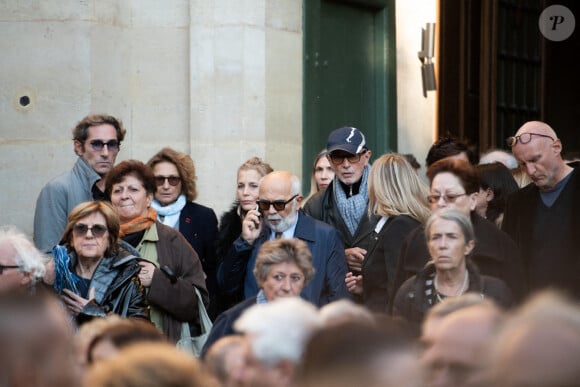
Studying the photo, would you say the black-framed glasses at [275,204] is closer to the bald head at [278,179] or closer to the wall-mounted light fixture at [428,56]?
the bald head at [278,179]

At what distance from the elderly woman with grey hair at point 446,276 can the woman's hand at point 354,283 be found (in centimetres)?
112

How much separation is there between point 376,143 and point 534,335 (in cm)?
1034

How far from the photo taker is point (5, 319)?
4.39 m

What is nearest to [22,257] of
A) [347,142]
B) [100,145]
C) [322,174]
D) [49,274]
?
[49,274]

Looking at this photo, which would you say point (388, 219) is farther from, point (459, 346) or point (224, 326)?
point (459, 346)

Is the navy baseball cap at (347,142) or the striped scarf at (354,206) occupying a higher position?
the navy baseball cap at (347,142)

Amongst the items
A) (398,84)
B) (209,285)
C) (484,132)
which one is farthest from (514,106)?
(209,285)

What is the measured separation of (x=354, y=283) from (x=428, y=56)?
5.23m

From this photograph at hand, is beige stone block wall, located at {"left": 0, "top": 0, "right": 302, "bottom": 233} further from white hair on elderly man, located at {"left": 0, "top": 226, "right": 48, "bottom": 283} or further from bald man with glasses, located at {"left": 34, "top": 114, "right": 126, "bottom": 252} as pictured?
white hair on elderly man, located at {"left": 0, "top": 226, "right": 48, "bottom": 283}

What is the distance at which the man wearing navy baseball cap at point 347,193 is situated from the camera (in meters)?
10.3

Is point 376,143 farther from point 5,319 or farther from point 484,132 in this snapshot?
point 5,319

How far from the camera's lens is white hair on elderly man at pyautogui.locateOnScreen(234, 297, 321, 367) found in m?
5.38

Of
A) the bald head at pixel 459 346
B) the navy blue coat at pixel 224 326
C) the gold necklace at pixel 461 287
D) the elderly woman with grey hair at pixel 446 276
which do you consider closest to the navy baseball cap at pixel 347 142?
the elderly woman with grey hair at pixel 446 276

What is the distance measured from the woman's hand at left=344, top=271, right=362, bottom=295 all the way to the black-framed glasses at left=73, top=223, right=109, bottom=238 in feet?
5.64
